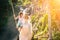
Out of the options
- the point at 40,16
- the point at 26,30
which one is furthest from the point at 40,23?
the point at 26,30

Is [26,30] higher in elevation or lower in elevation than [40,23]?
lower

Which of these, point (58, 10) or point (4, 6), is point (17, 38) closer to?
point (4, 6)

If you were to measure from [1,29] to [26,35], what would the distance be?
1.37 feet

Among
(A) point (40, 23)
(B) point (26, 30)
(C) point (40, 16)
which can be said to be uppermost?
(C) point (40, 16)

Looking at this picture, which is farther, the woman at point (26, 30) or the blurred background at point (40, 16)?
the woman at point (26, 30)

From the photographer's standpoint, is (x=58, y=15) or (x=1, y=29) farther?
(x=1, y=29)

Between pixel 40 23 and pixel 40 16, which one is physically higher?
pixel 40 16

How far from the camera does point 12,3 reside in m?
2.53

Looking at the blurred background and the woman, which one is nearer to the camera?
the blurred background

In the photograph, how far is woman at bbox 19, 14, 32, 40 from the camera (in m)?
2.47

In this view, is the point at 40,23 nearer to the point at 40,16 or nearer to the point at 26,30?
the point at 40,16

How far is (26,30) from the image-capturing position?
8.24 feet

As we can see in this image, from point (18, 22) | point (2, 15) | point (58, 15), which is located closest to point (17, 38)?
point (18, 22)

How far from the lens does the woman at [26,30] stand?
2.47 m
